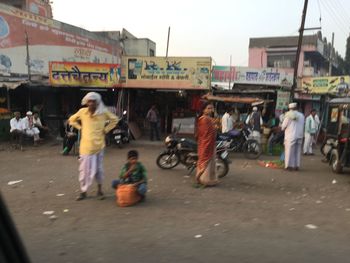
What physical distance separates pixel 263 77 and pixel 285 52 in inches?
652

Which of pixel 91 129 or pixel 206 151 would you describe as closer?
pixel 91 129

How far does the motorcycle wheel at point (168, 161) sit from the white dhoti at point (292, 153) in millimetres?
2818

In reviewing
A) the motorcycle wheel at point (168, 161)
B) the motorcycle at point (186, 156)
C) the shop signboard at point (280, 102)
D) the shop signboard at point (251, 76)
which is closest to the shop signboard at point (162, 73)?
the shop signboard at point (280, 102)

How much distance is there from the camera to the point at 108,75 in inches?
647

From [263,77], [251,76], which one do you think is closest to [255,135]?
[263,77]

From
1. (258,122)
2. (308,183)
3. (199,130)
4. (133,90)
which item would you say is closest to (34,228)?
(199,130)

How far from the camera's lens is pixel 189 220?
5.96 meters

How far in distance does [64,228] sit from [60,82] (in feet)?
39.1

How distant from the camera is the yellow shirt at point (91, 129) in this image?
721 centimetres

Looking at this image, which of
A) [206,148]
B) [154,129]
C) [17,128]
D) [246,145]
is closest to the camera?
[206,148]

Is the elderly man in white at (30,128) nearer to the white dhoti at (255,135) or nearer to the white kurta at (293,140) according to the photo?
the white dhoti at (255,135)

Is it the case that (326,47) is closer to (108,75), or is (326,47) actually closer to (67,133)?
(108,75)

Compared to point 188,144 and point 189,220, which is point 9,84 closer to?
point 188,144

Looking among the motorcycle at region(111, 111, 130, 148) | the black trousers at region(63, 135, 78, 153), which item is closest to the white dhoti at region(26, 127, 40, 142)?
the black trousers at region(63, 135, 78, 153)
